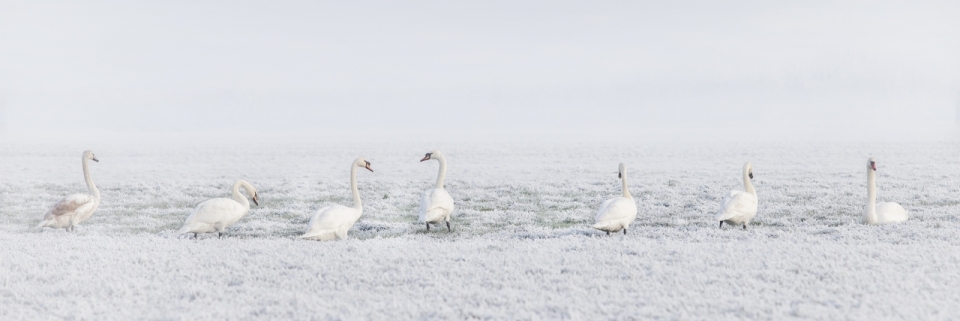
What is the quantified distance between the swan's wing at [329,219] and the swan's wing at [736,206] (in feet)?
22.4

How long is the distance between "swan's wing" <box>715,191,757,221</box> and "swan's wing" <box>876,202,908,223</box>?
2.77m

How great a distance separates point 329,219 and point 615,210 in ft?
16.5

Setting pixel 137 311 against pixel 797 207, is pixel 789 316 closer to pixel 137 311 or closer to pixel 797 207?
pixel 137 311

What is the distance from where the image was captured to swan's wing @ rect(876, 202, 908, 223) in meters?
14.5

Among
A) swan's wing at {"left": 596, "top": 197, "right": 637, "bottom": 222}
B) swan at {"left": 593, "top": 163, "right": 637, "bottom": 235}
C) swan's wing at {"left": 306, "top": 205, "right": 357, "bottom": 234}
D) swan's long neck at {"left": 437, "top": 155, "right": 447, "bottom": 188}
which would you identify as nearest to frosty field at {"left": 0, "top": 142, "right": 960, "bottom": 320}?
swan at {"left": 593, "top": 163, "right": 637, "bottom": 235}

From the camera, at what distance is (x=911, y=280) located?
933 centimetres

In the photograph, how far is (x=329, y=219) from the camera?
503 inches

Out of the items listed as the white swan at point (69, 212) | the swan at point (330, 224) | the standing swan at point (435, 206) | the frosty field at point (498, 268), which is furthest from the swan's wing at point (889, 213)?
the white swan at point (69, 212)

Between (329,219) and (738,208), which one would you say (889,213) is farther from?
(329,219)

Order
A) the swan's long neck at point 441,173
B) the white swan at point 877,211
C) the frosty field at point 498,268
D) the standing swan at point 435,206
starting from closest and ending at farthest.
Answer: the frosty field at point 498,268 < the standing swan at point 435,206 < the white swan at point 877,211 < the swan's long neck at point 441,173

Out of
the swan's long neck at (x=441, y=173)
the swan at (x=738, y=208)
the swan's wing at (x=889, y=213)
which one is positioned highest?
A: the swan's long neck at (x=441, y=173)

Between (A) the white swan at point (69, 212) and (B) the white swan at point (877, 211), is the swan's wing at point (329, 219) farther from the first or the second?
(B) the white swan at point (877, 211)

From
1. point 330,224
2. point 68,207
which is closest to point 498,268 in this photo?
point 330,224

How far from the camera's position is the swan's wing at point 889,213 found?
14.5 metres
